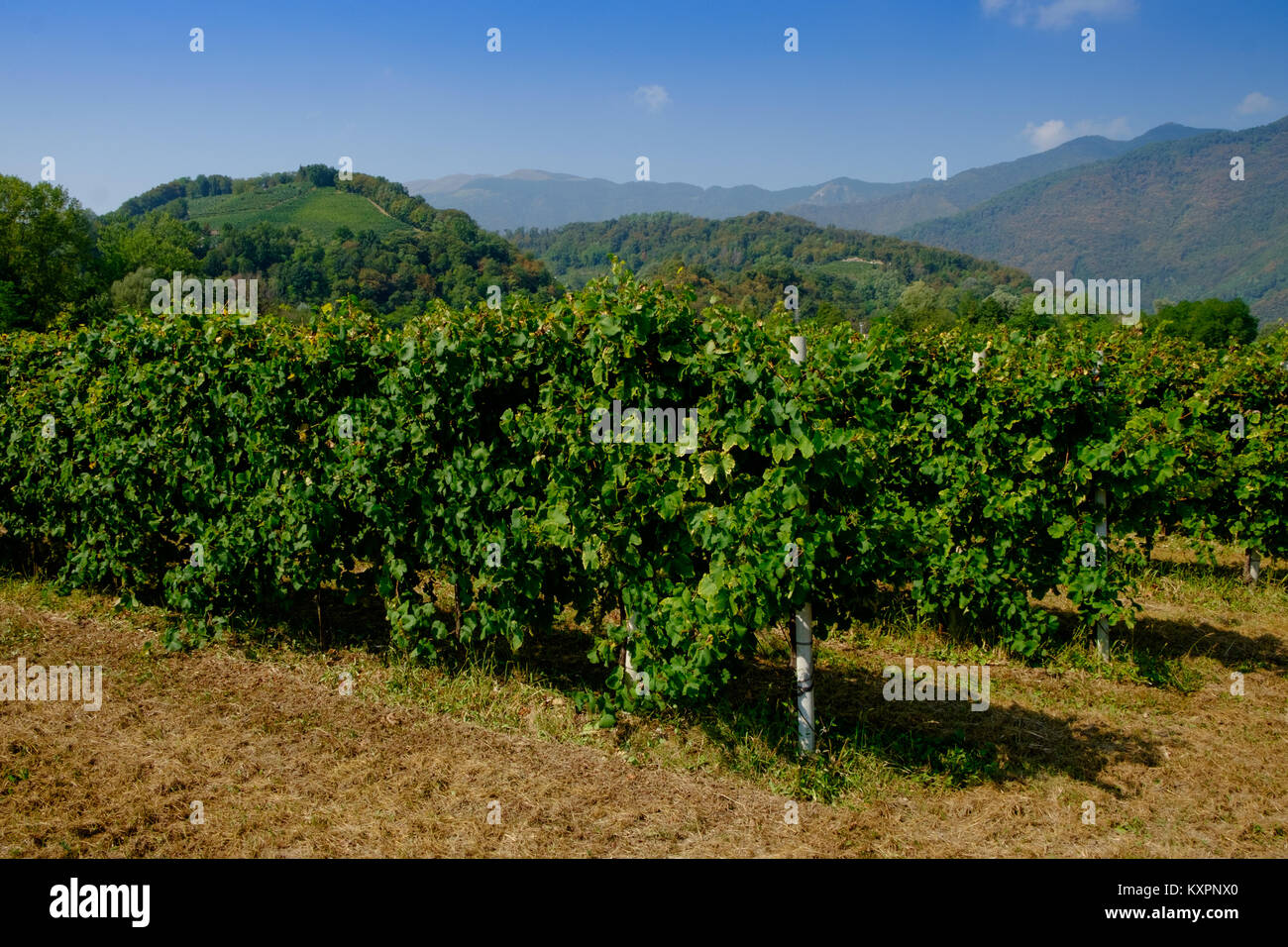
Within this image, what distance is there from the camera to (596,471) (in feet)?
16.0

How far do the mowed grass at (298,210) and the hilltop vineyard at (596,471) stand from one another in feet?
355

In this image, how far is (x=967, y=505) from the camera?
6855 millimetres

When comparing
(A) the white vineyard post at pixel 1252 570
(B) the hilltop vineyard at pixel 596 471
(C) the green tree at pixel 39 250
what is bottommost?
(A) the white vineyard post at pixel 1252 570

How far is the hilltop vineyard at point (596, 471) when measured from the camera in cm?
458

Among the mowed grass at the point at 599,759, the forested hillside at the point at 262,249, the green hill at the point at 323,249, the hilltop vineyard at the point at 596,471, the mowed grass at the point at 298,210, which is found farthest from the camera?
the mowed grass at the point at 298,210

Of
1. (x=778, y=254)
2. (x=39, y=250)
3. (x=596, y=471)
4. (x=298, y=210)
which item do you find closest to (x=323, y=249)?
(x=39, y=250)

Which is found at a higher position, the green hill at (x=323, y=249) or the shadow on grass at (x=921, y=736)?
the green hill at (x=323, y=249)

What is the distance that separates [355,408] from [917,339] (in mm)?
4969

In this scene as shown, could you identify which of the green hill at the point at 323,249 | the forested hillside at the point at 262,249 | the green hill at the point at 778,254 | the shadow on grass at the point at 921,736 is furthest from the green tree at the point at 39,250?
the shadow on grass at the point at 921,736

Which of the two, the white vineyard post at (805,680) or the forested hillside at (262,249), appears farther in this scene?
the forested hillside at (262,249)

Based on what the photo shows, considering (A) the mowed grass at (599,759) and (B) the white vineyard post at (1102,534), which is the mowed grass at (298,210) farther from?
(B) the white vineyard post at (1102,534)

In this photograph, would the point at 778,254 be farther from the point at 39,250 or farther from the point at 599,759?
the point at 599,759

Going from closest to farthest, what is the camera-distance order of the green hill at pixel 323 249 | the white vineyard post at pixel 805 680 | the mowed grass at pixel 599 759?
the mowed grass at pixel 599 759 → the white vineyard post at pixel 805 680 → the green hill at pixel 323 249

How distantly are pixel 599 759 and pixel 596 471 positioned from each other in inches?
68.2
